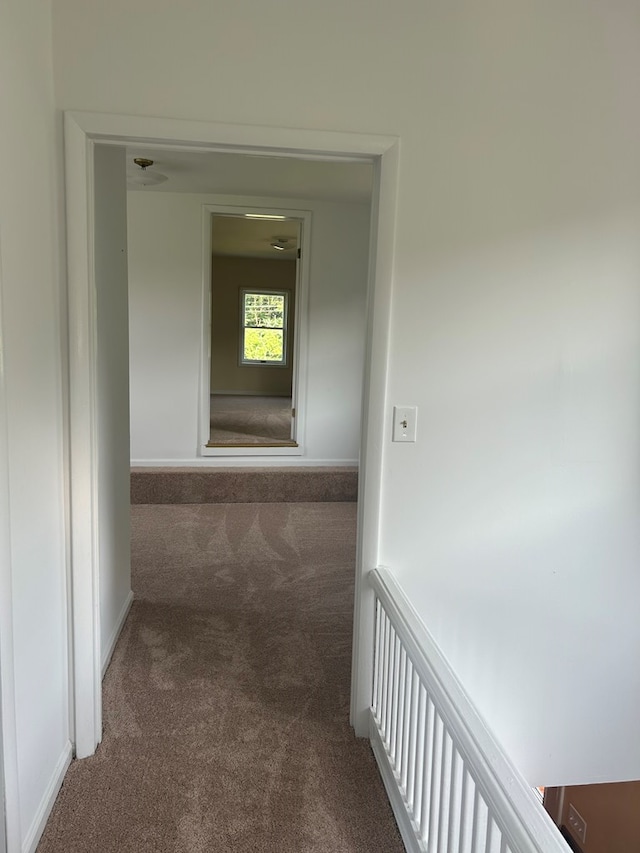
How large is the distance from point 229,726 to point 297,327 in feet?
11.3

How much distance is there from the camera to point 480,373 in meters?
1.89

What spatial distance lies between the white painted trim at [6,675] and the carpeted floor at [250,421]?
356 centimetres

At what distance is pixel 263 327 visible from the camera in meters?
9.63

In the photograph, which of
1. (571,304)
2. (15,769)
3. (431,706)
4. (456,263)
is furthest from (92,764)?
(571,304)

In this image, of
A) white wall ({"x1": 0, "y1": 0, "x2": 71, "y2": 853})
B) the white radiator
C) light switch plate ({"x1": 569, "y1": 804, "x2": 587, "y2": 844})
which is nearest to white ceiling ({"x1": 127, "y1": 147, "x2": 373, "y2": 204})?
white wall ({"x1": 0, "y1": 0, "x2": 71, "y2": 853})

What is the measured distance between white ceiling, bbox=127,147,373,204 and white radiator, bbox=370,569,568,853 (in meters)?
2.72

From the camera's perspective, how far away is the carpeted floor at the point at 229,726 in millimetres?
1604

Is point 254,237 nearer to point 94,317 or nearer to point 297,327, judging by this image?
point 297,327

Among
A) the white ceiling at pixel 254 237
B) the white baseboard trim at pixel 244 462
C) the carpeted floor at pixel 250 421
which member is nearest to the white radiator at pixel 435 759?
the white baseboard trim at pixel 244 462

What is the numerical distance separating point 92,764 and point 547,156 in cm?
237

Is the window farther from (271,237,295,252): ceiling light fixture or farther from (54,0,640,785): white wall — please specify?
(54,0,640,785): white wall

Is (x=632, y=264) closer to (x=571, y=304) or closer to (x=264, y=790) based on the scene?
(x=571, y=304)

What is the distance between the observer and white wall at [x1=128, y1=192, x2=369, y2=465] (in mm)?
4590

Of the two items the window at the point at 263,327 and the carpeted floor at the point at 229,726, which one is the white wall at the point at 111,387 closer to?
the carpeted floor at the point at 229,726
